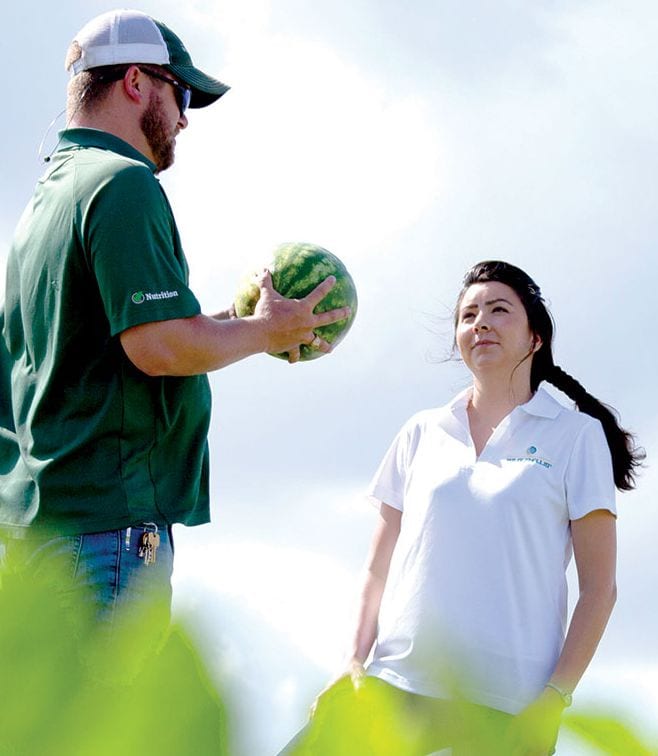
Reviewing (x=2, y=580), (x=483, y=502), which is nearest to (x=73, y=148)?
(x=483, y=502)

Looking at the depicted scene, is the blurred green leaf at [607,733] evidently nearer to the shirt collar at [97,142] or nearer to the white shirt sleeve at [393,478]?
the shirt collar at [97,142]

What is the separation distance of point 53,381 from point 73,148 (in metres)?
0.82

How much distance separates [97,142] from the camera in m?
3.56

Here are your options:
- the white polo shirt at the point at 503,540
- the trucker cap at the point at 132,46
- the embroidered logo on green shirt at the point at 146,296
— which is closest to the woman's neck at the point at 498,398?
the white polo shirt at the point at 503,540

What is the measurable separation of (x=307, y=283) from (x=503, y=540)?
115 cm

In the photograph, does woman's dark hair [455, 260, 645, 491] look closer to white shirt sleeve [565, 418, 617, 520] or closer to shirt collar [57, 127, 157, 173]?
white shirt sleeve [565, 418, 617, 520]

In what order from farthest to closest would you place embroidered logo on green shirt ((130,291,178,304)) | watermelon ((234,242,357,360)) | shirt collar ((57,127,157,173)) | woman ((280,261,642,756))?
1. watermelon ((234,242,357,360))
2. woman ((280,261,642,756))
3. shirt collar ((57,127,157,173))
4. embroidered logo on green shirt ((130,291,178,304))

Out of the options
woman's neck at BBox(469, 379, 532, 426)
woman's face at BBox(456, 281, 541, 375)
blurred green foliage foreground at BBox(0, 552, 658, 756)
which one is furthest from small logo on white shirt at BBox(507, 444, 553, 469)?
blurred green foliage foreground at BBox(0, 552, 658, 756)

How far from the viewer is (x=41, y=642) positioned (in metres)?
0.38

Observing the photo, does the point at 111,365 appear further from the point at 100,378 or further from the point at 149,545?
the point at 149,545

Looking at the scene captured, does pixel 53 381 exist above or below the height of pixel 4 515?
above

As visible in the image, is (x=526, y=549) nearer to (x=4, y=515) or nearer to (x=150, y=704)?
(x=4, y=515)

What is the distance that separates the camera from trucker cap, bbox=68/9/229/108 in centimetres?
369

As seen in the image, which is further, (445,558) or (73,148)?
(445,558)
